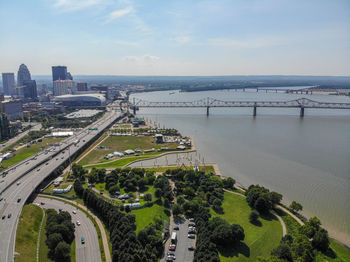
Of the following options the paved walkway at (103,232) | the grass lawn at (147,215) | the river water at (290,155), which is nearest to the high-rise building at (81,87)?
the river water at (290,155)

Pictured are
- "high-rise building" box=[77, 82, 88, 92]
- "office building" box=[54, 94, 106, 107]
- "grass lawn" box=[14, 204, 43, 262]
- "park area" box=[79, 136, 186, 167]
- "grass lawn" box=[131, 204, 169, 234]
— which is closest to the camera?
"grass lawn" box=[14, 204, 43, 262]

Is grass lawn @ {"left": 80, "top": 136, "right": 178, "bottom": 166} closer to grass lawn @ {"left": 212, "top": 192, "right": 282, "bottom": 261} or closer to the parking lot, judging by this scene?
the parking lot

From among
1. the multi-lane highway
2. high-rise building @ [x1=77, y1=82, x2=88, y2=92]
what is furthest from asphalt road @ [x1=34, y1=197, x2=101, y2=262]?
high-rise building @ [x1=77, y1=82, x2=88, y2=92]

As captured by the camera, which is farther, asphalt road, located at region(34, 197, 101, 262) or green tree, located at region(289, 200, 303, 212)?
green tree, located at region(289, 200, 303, 212)

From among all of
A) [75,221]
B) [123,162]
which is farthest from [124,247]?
[123,162]

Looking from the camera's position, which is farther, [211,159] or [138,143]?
[138,143]

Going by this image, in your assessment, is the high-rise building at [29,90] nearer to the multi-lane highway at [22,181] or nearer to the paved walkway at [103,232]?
the multi-lane highway at [22,181]

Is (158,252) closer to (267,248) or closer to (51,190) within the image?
(267,248)

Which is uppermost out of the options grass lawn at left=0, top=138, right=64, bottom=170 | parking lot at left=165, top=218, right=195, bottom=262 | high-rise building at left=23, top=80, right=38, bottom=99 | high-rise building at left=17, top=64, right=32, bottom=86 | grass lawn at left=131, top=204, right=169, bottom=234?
high-rise building at left=17, top=64, right=32, bottom=86
